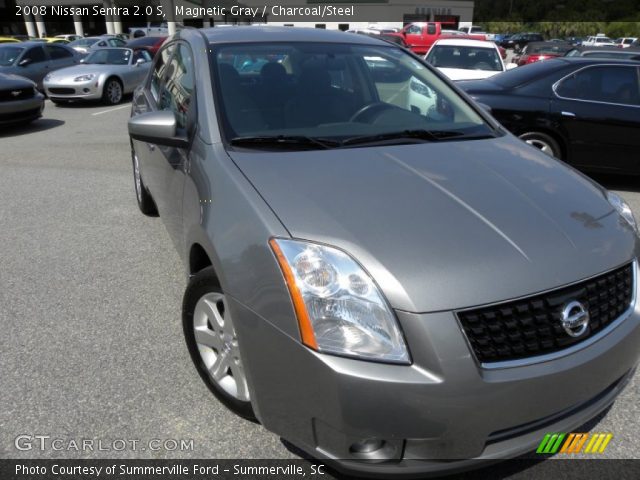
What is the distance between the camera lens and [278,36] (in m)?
3.25

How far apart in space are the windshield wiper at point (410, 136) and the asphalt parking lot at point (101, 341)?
57.3 inches

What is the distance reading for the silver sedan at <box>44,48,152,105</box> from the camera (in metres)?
12.1

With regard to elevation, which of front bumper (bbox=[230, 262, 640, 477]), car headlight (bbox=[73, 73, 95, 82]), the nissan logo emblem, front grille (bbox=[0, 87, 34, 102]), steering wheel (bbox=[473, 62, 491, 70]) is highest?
the nissan logo emblem

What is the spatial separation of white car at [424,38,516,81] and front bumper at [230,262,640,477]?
10.1 meters

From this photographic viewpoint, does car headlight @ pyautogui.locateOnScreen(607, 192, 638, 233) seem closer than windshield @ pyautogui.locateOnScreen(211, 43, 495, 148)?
Yes

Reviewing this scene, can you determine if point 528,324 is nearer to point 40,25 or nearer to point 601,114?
point 601,114

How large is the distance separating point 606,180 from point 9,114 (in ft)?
31.1

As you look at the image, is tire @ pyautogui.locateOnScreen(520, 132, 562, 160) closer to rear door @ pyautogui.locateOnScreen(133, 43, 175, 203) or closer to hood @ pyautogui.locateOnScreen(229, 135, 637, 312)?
hood @ pyautogui.locateOnScreen(229, 135, 637, 312)

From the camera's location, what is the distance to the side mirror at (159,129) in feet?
8.71

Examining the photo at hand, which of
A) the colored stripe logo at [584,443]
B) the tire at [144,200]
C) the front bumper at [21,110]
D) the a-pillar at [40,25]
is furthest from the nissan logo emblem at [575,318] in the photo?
the a-pillar at [40,25]

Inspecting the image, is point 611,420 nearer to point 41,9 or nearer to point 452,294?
point 452,294

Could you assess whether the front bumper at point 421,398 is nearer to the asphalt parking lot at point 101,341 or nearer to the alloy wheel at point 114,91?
the asphalt parking lot at point 101,341

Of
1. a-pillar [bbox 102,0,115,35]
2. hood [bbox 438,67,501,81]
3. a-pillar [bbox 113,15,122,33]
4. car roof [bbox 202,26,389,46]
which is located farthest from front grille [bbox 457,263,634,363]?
a-pillar [bbox 113,15,122,33]

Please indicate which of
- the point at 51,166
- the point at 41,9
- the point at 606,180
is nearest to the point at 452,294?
the point at 606,180
